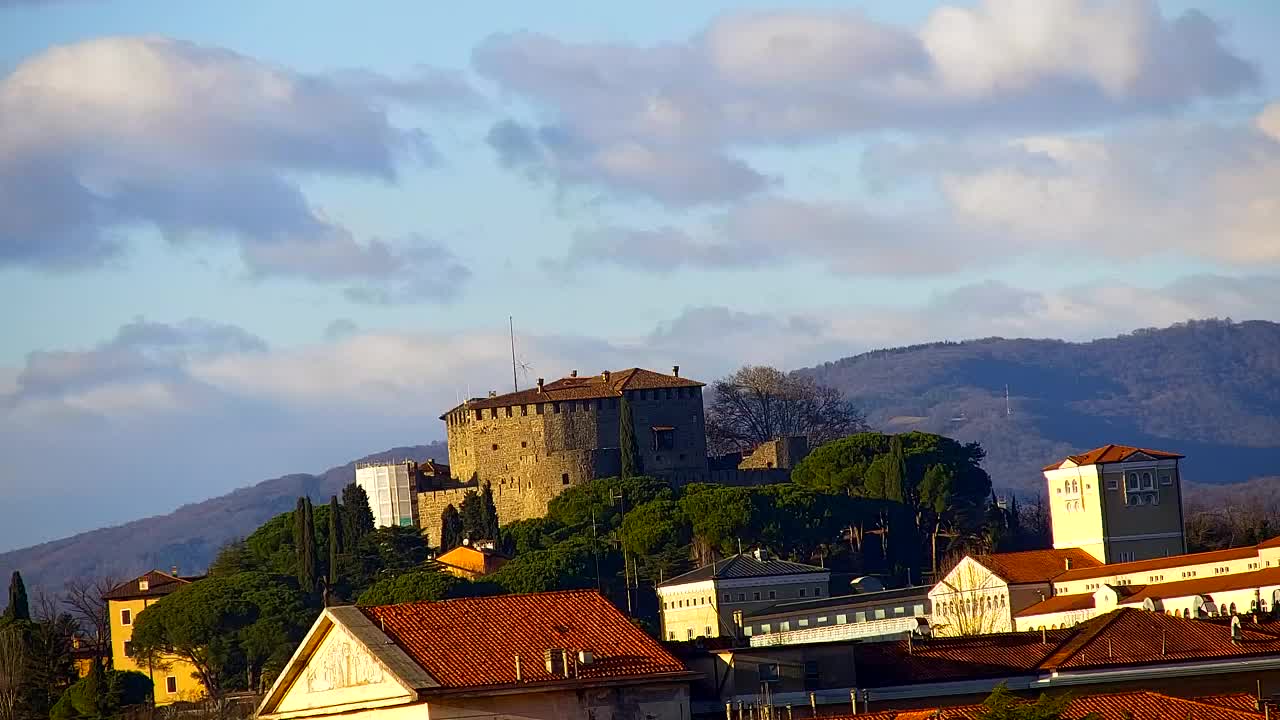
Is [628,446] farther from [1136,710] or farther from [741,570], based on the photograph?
[1136,710]

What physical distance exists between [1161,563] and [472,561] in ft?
98.6

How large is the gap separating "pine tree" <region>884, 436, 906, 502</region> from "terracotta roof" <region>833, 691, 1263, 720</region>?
64.3m

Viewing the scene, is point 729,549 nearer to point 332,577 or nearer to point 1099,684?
point 332,577

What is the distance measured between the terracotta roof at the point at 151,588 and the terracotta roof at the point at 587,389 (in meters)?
16.4

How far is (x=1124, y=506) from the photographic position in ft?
268

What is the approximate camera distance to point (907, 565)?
94.5 m

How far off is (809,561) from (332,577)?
1856 centimetres

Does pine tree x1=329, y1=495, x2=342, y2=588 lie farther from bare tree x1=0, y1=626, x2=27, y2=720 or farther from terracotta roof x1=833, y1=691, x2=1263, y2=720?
terracotta roof x1=833, y1=691, x2=1263, y2=720

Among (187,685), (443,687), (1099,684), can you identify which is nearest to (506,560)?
(187,685)

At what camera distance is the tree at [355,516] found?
3701 inches

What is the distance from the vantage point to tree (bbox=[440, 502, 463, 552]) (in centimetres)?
10019

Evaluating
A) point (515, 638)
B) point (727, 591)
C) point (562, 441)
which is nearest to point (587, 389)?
point (562, 441)

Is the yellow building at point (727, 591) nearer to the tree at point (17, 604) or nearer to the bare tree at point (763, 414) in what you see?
the tree at point (17, 604)

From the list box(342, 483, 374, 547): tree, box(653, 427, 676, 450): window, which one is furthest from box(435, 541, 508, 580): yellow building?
box(653, 427, 676, 450): window
